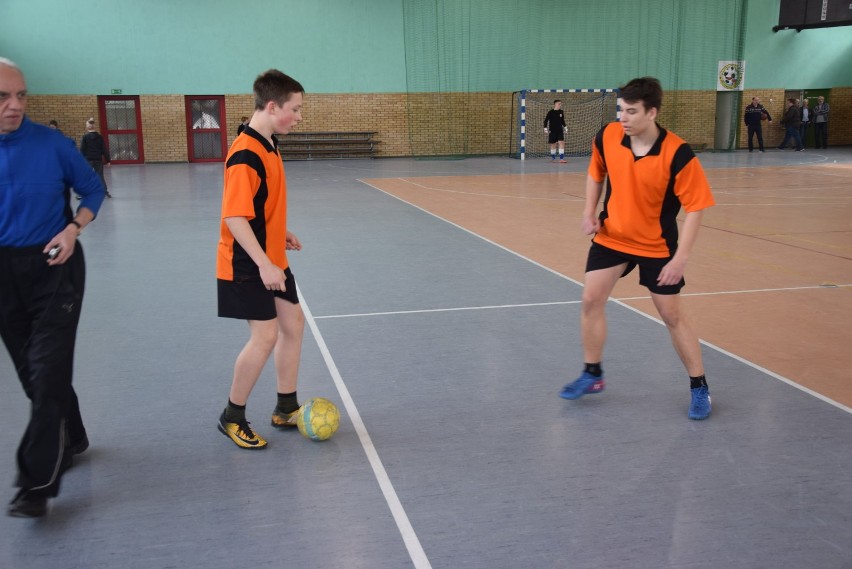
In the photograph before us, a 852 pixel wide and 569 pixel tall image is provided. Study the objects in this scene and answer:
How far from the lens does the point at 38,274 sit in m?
3.32

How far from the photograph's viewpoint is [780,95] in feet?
96.6

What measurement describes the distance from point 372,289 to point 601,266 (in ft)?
11.3

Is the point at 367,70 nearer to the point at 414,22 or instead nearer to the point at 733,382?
the point at 414,22

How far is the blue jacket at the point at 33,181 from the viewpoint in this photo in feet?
10.6

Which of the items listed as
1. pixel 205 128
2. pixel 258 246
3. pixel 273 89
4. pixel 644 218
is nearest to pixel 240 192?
pixel 258 246

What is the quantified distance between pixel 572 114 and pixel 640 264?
80.3 ft

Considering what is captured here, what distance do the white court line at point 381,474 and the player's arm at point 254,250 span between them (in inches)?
39.4

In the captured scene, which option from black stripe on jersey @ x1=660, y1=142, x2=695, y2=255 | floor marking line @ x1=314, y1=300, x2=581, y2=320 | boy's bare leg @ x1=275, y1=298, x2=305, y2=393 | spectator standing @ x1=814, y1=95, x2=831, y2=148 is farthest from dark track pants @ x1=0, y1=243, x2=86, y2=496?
spectator standing @ x1=814, y1=95, x2=831, y2=148

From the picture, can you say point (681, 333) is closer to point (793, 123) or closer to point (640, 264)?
point (640, 264)

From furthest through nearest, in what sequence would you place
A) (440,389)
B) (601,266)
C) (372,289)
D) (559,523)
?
(372,289) → (440,389) → (601,266) → (559,523)

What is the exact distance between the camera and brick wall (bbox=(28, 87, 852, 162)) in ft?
83.1

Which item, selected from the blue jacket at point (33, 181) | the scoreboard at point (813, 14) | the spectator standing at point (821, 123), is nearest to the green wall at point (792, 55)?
the scoreboard at point (813, 14)

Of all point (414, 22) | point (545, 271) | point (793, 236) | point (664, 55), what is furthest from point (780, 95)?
point (545, 271)

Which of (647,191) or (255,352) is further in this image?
(647,191)
